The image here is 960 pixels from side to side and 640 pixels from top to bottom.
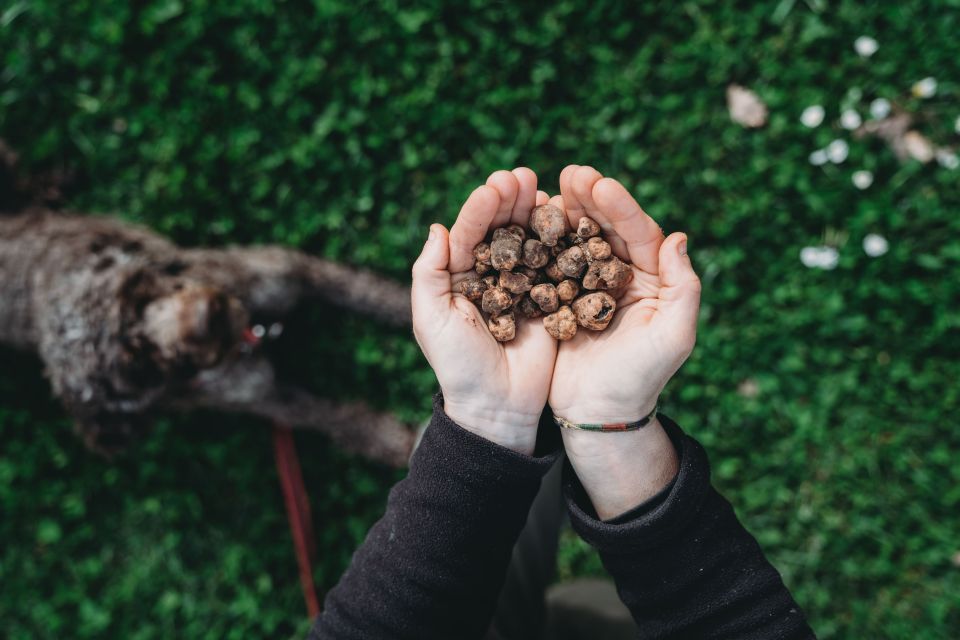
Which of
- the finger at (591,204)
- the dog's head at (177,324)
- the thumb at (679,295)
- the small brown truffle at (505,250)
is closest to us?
the thumb at (679,295)

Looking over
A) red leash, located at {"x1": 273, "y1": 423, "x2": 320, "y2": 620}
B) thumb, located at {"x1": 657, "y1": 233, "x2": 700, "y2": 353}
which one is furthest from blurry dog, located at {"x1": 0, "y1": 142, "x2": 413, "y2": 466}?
thumb, located at {"x1": 657, "y1": 233, "x2": 700, "y2": 353}

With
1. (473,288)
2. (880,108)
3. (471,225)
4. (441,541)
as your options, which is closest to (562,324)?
(473,288)

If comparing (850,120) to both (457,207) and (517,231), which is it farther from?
(517,231)

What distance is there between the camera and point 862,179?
3211 mm

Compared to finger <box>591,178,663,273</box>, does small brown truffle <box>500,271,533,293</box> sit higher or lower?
lower

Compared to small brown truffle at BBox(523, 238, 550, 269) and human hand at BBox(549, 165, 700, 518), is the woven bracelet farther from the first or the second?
small brown truffle at BBox(523, 238, 550, 269)

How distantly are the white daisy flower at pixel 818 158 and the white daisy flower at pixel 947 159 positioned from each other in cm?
54

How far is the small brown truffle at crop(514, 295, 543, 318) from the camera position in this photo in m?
2.01

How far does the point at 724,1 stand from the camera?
11.0ft

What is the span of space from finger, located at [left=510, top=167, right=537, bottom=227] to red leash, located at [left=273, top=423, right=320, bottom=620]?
2036mm

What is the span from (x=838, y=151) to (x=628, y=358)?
227 centimetres

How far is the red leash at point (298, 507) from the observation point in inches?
133

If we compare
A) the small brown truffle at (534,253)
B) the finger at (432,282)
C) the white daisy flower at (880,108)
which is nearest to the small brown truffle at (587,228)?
the small brown truffle at (534,253)

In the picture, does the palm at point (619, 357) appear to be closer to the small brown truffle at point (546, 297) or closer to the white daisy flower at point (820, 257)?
the small brown truffle at point (546, 297)
